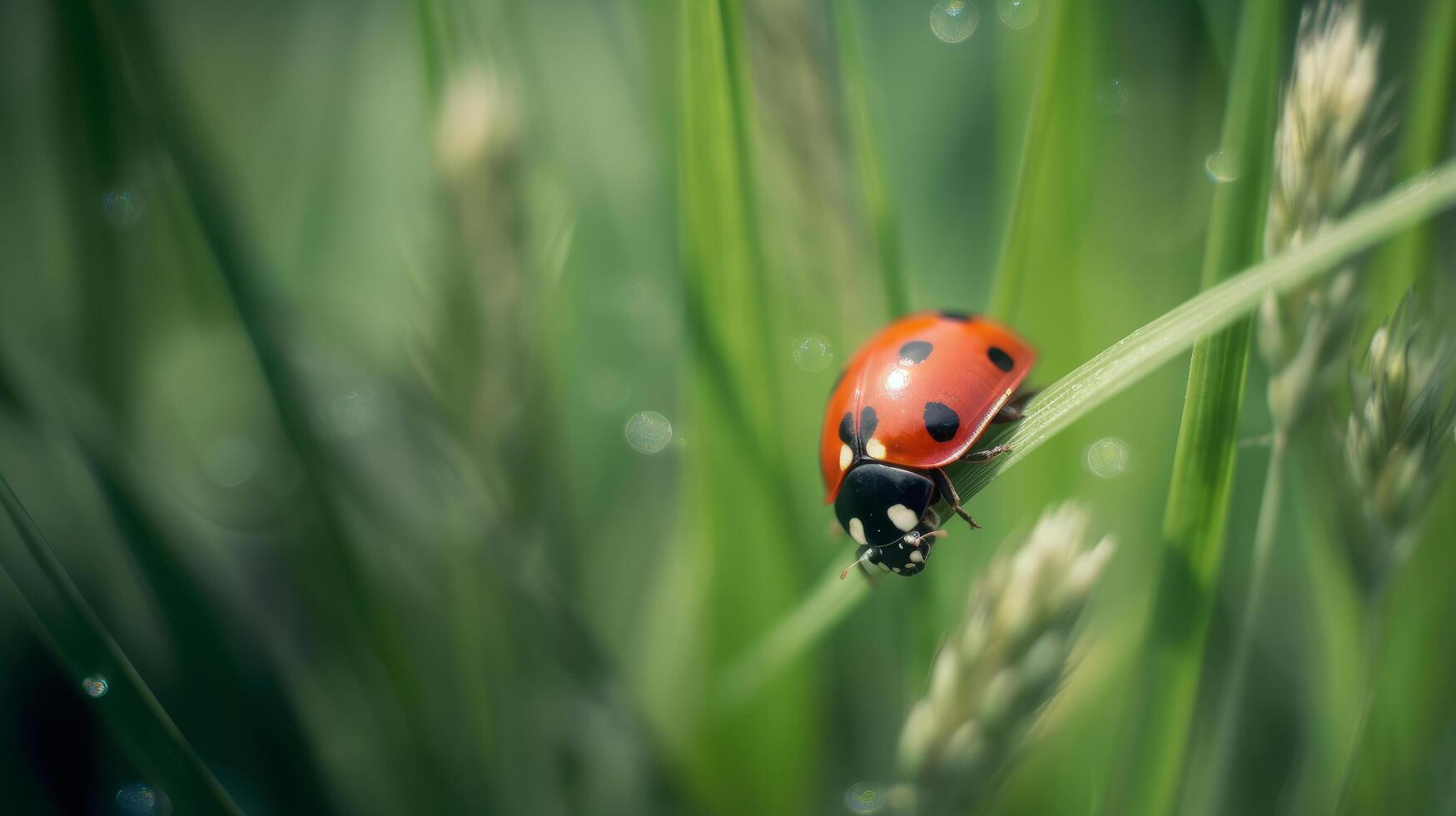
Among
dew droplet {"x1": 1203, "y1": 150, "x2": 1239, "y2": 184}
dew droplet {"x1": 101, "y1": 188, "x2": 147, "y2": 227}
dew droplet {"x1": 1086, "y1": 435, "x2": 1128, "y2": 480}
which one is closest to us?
dew droplet {"x1": 1203, "y1": 150, "x2": 1239, "y2": 184}

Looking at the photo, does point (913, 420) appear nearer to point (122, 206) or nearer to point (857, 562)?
point (857, 562)

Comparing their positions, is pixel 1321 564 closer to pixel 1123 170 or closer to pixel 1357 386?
pixel 1357 386

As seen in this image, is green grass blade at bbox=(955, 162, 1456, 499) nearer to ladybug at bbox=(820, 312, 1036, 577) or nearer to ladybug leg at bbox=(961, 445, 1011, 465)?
ladybug leg at bbox=(961, 445, 1011, 465)

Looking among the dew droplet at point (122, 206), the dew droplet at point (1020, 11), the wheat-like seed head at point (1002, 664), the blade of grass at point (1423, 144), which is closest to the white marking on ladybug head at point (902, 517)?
the wheat-like seed head at point (1002, 664)

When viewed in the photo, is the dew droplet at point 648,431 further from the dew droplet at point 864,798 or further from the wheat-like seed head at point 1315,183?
the wheat-like seed head at point 1315,183

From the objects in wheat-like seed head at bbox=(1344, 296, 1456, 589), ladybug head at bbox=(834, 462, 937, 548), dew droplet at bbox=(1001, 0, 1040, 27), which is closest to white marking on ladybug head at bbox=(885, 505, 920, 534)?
ladybug head at bbox=(834, 462, 937, 548)

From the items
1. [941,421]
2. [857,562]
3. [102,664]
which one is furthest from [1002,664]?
[102,664]
